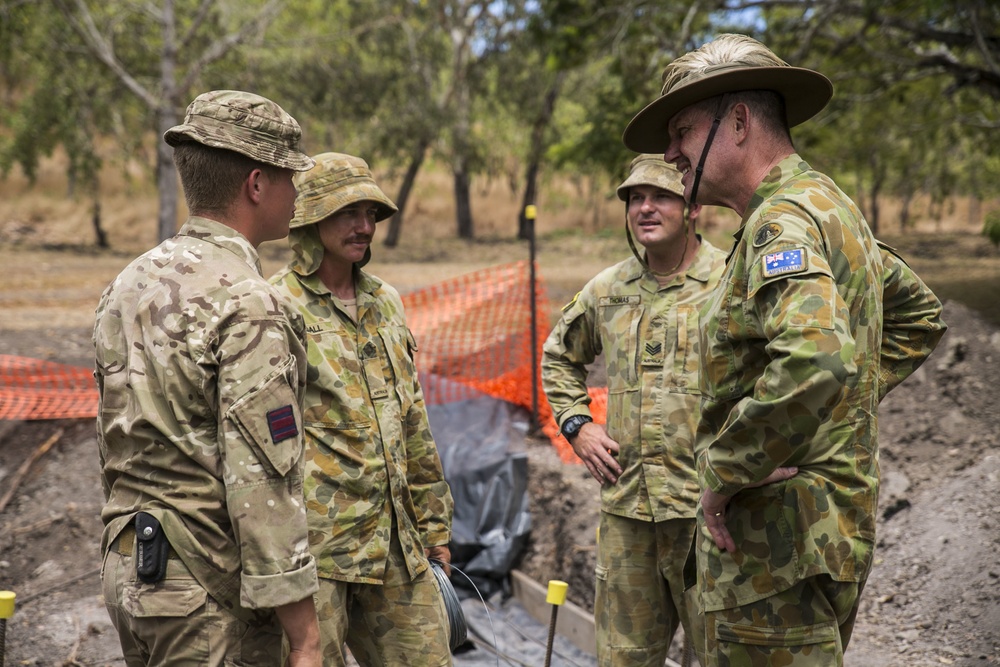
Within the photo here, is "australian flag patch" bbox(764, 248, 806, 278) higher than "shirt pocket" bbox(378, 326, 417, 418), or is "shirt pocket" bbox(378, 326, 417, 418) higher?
"australian flag patch" bbox(764, 248, 806, 278)

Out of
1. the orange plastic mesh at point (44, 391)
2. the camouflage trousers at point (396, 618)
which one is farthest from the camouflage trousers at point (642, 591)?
the orange plastic mesh at point (44, 391)

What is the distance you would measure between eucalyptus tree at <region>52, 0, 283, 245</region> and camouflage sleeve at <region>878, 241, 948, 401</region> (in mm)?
10212

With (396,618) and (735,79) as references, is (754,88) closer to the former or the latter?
(735,79)

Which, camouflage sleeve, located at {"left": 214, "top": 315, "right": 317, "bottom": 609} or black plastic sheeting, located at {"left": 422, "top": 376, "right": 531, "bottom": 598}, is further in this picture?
black plastic sheeting, located at {"left": 422, "top": 376, "right": 531, "bottom": 598}

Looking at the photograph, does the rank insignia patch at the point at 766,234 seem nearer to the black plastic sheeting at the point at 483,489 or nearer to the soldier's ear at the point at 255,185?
the soldier's ear at the point at 255,185

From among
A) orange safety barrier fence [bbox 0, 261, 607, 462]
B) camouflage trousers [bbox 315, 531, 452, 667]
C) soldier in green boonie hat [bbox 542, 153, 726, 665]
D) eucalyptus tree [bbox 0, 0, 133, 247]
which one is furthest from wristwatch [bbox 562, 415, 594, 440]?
eucalyptus tree [bbox 0, 0, 133, 247]

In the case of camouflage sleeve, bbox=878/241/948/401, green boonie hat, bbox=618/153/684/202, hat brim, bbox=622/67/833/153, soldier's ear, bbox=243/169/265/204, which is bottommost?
camouflage sleeve, bbox=878/241/948/401

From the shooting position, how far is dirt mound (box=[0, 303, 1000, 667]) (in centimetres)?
441

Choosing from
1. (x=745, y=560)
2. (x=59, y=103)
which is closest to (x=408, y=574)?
(x=745, y=560)

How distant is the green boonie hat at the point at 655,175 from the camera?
3479 mm

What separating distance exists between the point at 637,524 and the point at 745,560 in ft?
3.85

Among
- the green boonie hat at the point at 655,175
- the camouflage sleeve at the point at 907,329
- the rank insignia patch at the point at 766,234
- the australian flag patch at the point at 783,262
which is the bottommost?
the camouflage sleeve at the point at 907,329

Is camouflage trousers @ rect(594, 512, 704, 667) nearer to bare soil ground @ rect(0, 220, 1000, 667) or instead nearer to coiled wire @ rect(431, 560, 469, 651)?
coiled wire @ rect(431, 560, 469, 651)

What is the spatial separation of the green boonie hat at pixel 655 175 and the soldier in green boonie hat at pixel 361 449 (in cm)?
97
